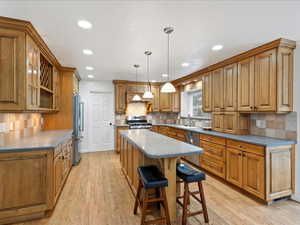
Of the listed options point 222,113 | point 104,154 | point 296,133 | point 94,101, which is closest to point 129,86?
point 94,101

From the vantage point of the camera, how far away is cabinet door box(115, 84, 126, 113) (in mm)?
5613

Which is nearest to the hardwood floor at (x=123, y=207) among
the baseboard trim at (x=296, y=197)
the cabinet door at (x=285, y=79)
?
the baseboard trim at (x=296, y=197)

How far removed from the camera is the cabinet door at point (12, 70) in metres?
2.05

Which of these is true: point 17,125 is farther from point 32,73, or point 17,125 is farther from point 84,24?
point 84,24

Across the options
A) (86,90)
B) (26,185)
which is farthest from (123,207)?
(86,90)

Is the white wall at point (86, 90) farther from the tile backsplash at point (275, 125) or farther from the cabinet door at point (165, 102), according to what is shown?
the tile backsplash at point (275, 125)

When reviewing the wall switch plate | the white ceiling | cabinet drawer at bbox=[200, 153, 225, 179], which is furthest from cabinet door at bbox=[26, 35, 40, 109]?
the wall switch plate

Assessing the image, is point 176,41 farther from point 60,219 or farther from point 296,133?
point 60,219

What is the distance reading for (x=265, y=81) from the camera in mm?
2666

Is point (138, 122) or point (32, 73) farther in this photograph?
point (138, 122)

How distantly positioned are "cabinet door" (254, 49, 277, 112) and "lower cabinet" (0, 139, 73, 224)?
3350mm

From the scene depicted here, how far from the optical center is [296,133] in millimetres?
2512

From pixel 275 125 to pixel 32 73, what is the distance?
4093 mm

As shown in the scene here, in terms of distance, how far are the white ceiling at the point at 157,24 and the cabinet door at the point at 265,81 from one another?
294 mm
